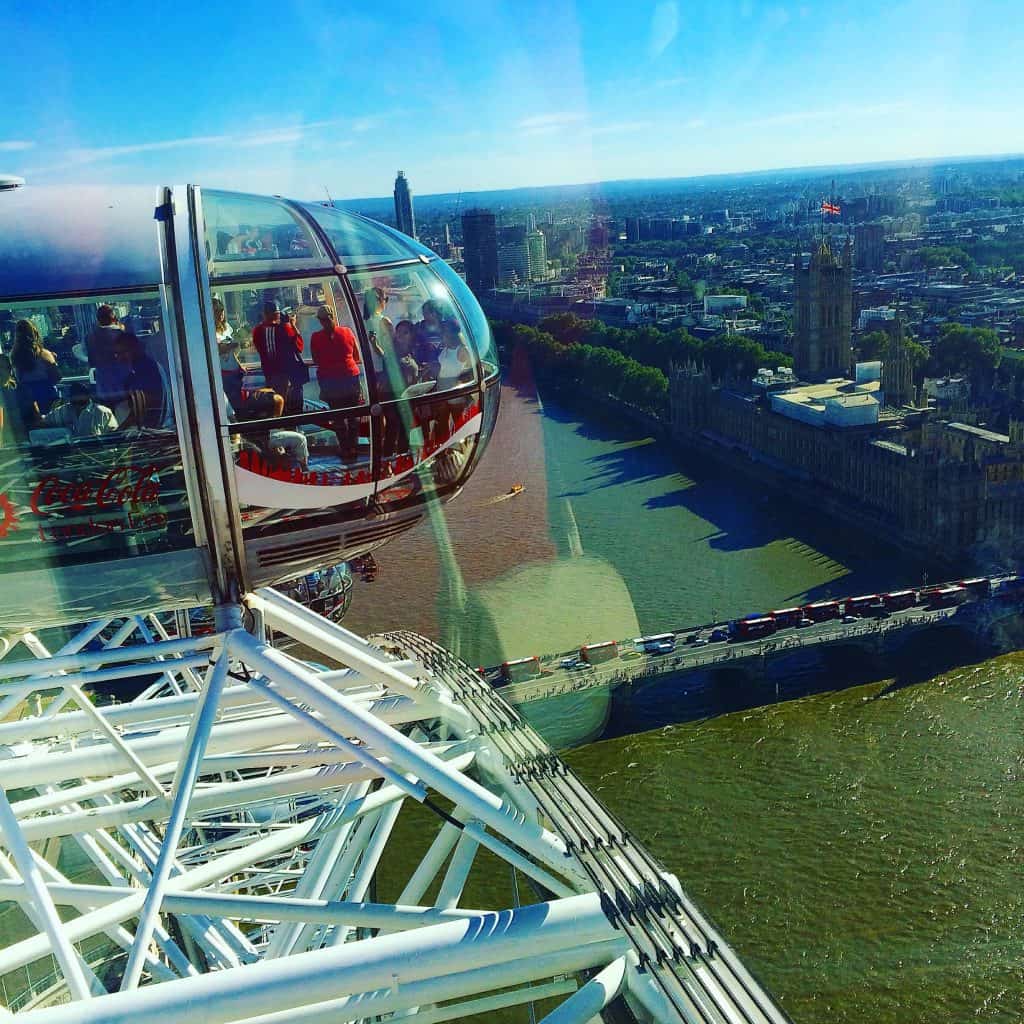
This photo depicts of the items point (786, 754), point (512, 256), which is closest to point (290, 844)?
point (786, 754)

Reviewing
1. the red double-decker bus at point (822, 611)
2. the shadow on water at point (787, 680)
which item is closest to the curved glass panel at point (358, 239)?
the shadow on water at point (787, 680)

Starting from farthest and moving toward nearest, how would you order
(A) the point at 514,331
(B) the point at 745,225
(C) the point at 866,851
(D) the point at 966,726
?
(B) the point at 745,225 < (A) the point at 514,331 < (D) the point at 966,726 < (C) the point at 866,851

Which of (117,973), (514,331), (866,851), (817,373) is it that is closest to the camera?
(117,973)

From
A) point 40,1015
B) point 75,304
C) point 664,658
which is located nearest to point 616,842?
point 40,1015

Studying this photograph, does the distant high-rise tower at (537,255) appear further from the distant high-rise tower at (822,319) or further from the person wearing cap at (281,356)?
the person wearing cap at (281,356)

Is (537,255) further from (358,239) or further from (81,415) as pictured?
(81,415)

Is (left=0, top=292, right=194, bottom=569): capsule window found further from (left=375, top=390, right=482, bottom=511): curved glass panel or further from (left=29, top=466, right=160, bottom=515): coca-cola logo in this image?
(left=375, top=390, right=482, bottom=511): curved glass panel

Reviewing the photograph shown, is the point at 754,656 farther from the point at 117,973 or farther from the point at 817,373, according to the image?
the point at 817,373

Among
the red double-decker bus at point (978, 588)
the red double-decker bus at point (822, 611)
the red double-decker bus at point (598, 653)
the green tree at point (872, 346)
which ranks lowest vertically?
the green tree at point (872, 346)
